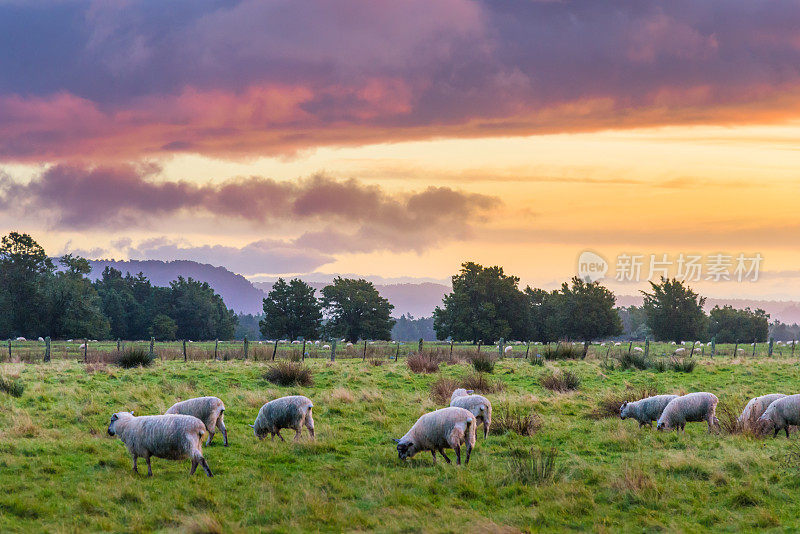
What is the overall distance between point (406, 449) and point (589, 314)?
8003 cm

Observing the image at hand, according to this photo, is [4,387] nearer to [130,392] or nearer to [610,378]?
[130,392]

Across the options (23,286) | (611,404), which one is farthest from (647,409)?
(23,286)

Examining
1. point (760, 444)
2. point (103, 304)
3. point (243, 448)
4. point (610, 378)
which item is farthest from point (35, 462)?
point (103, 304)

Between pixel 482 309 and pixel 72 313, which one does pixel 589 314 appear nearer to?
pixel 482 309

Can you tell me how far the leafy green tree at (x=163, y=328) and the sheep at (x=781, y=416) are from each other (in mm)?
92484

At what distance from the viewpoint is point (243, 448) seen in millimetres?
13430

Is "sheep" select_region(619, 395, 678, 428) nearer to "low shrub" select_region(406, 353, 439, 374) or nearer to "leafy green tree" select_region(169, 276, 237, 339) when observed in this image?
"low shrub" select_region(406, 353, 439, 374)

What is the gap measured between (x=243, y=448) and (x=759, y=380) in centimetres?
2445

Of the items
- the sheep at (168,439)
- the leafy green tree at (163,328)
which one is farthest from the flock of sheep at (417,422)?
the leafy green tree at (163,328)

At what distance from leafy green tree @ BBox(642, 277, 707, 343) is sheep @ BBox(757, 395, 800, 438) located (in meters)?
86.1

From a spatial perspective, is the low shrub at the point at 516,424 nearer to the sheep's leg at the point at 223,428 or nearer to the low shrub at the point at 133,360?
the sheep's leg at the point at 223,428

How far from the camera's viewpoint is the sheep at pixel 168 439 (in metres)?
11.2

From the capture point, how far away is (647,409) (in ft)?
53.2

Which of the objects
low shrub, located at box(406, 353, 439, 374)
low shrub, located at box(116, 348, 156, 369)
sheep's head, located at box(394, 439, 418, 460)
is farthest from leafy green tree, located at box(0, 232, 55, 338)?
sheep's head, located at box(394, 439, 418, 460)
